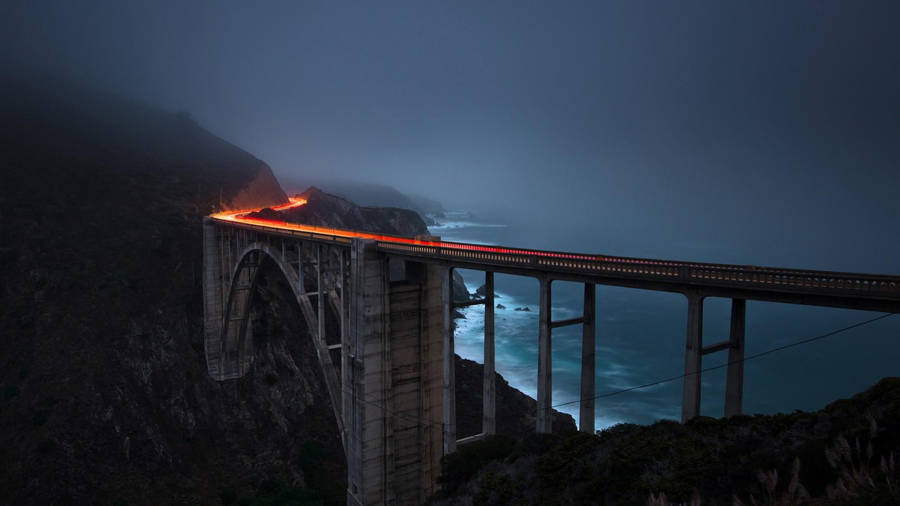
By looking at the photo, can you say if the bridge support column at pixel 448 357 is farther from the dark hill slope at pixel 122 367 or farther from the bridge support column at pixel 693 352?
the dark hill slope at pixel 122 367

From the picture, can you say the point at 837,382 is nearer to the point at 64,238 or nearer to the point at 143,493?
the point at 143,493

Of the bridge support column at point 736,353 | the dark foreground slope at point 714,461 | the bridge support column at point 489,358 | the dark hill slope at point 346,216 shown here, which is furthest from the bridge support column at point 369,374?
the dark hill slope at point 346,216

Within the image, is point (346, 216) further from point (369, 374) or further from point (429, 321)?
point (369, 374)

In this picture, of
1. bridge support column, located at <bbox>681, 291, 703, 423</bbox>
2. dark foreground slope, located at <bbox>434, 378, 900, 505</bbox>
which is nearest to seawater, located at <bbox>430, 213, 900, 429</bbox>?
dark foreground slope, located at <bbox>434, 378, 900, 505</bbox>

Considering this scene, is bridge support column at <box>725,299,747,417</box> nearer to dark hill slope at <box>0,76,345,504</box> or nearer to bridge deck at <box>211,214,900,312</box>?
bridge deck at <box>211,214,900,312</box>

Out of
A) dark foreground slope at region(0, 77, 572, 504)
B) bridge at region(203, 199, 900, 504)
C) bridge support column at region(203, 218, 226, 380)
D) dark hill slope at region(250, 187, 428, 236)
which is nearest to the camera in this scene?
bridge at region(203, 199, 900, 504)

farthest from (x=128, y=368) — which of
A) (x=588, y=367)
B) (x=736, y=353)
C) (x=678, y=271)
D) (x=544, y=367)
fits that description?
(x=736, y=353)
